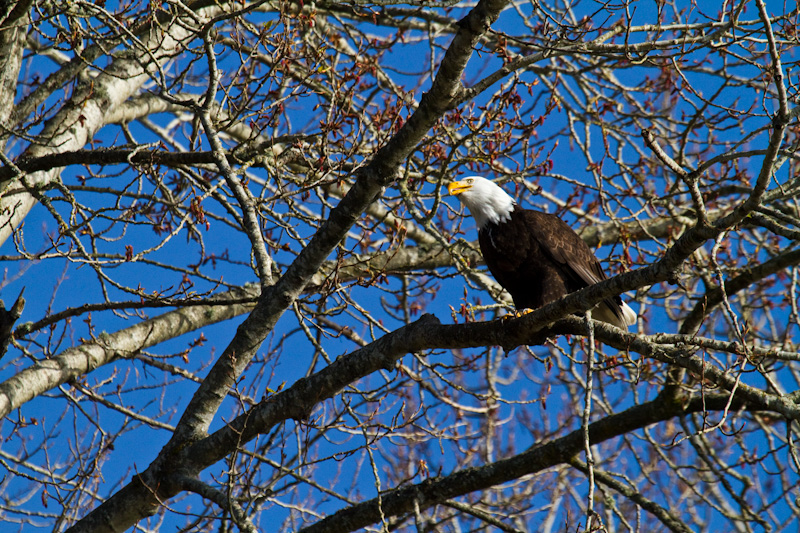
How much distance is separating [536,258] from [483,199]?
1.85 feet

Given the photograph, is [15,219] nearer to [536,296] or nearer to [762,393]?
[536,296]

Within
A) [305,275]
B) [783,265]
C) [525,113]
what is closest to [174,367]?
[305,275]

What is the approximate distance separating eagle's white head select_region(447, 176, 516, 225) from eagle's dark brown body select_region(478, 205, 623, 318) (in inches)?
2.1

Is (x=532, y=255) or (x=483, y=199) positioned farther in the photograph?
(x=483, y=199)

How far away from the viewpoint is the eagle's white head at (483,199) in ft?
14.7

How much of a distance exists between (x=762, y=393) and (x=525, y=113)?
2210 mm

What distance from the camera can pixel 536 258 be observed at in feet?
13.9

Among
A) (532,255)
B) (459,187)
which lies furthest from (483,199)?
(532,255)

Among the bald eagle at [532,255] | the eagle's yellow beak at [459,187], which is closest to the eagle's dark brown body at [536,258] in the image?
the bald eagle at [532,255]

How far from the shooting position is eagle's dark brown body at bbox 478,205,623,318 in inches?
166

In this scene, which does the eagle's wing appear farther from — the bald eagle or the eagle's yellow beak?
the eagle's yellow beak

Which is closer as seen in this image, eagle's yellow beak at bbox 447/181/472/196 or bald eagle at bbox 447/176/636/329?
bald eagle at bbox 447/176/636/329

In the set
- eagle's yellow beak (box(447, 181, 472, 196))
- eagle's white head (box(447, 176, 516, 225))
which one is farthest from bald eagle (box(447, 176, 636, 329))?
eagle's yellow beak (box(447, 181, 472, 196))

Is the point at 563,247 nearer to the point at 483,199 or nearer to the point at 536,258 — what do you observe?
the point at 536,258
